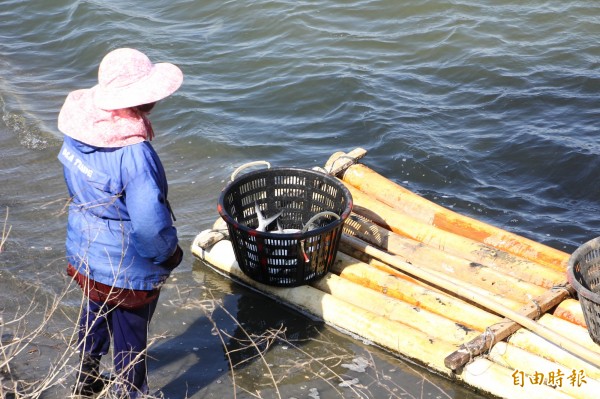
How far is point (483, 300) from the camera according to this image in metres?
5.16

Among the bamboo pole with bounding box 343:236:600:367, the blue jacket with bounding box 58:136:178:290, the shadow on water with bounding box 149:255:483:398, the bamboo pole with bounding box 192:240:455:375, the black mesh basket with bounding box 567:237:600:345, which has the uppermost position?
the blue jacket with bounding box 58:136:178:290

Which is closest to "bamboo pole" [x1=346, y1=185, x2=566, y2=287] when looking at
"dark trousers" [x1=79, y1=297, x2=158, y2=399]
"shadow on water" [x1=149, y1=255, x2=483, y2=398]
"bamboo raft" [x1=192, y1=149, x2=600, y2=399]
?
"bamboo raft" [x1=192, y1=149, x2=600, y2=399]

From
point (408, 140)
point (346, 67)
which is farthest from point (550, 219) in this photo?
point (346, 67)

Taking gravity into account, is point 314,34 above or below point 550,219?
above

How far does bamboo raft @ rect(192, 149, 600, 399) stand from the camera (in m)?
4.74

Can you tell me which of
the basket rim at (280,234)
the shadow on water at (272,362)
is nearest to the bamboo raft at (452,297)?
the shadow on water at (272,362)

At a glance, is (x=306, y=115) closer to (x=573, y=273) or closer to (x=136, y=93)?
(x=573, y=273)

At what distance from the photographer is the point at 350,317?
5.46 m

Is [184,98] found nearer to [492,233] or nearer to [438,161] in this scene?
[438,161]

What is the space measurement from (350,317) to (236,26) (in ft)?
27.5

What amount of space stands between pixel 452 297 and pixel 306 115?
16.5 feet

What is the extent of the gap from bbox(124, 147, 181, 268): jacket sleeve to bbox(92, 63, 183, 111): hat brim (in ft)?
0.98

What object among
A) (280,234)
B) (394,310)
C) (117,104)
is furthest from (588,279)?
(117,104)

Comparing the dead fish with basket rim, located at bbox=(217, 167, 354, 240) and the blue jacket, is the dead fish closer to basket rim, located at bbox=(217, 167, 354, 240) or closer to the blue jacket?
basket rim, located at bbox=(217, 167, 354, 240)
